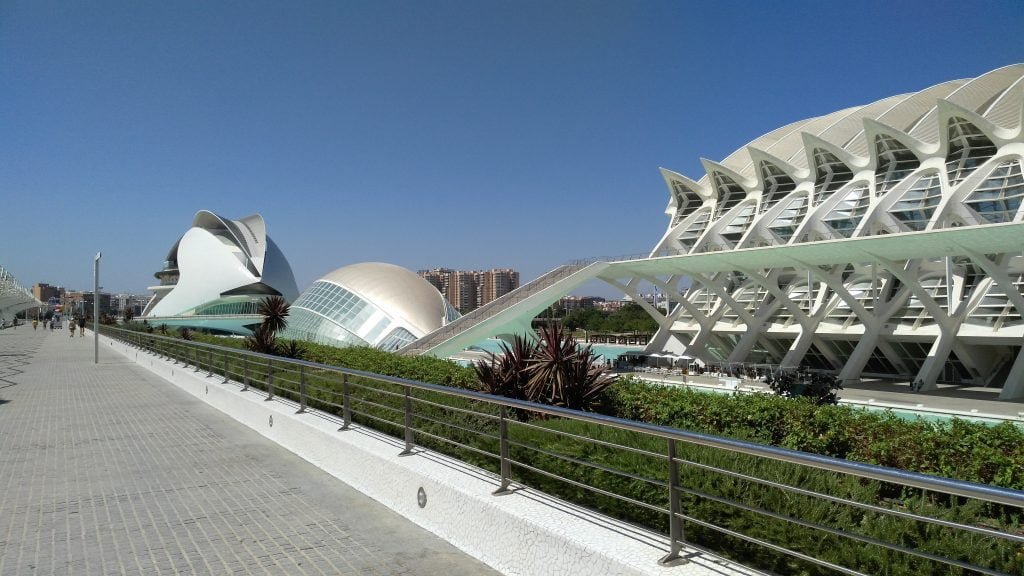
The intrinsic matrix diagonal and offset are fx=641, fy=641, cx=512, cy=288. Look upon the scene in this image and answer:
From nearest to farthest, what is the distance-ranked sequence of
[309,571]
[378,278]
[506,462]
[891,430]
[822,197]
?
[309,571]
[506,462]
[891,430]
[378,278]
[822,197]

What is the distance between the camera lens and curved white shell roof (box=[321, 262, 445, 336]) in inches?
1259

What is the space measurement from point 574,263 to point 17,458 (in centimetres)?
2552

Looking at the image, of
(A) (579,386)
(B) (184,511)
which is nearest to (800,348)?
(A) (579,386)

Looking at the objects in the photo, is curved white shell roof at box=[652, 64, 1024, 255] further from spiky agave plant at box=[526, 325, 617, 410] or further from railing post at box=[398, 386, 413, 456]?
railing post at box=[398, 386, 413, 456]

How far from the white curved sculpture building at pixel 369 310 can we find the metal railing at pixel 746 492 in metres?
25.1

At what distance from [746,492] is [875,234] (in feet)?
111

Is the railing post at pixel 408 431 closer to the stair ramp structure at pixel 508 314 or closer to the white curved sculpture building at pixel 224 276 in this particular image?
the stair ramp structure at pixel 508 314

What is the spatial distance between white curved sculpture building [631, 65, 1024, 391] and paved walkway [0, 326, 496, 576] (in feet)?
62.3

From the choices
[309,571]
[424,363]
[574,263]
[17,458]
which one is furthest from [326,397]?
[574,263]

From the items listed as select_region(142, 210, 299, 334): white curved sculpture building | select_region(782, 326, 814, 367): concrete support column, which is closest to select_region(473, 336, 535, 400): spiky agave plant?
select_region(782, 326, 814, 367): concrete support column

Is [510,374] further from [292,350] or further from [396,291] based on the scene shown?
[396,291]

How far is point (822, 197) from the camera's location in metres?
36.8

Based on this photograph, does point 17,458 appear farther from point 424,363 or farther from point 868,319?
point 868,319

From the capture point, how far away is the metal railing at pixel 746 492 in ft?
8.39
